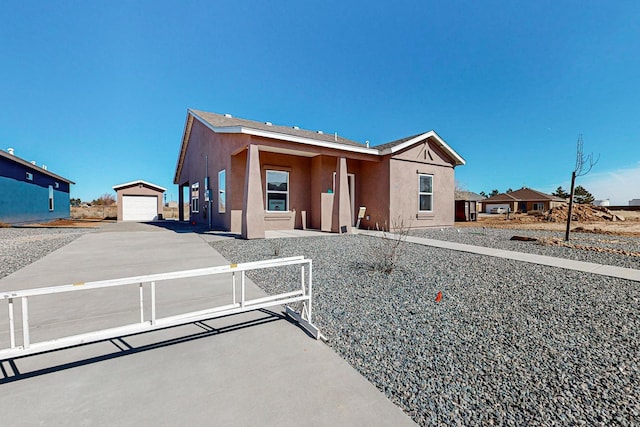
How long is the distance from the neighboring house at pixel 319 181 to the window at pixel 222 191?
1.8 inches

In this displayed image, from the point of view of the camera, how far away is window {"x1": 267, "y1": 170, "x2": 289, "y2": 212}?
1191 centimetres

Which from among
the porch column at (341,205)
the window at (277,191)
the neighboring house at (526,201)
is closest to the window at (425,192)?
the porch column at (341,205)

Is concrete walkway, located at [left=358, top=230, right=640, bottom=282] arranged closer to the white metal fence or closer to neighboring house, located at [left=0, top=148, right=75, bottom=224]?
the white metal fence

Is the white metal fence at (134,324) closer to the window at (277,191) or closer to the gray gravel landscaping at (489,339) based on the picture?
the gray gravel landscaping at (489,339)

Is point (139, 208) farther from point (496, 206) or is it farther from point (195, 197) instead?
point (496, 206)

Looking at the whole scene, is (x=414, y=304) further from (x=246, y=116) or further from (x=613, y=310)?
(x=246, y=116)

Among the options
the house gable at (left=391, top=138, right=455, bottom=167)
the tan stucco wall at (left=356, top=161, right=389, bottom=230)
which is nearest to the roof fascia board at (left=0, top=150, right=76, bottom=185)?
the tan stucco wall at (left=356, top=161, right=389, bottom=230)

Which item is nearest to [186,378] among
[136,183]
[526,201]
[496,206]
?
[136,183]

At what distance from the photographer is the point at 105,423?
1564 millimetres

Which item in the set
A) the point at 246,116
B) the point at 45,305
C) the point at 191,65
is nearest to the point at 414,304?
the point at 45,305

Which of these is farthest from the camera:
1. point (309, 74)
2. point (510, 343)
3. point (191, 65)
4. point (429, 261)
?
point (309, 74)

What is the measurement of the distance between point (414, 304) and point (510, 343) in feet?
3.79

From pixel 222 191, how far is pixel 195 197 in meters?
6.66

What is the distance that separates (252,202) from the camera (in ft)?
29.9
